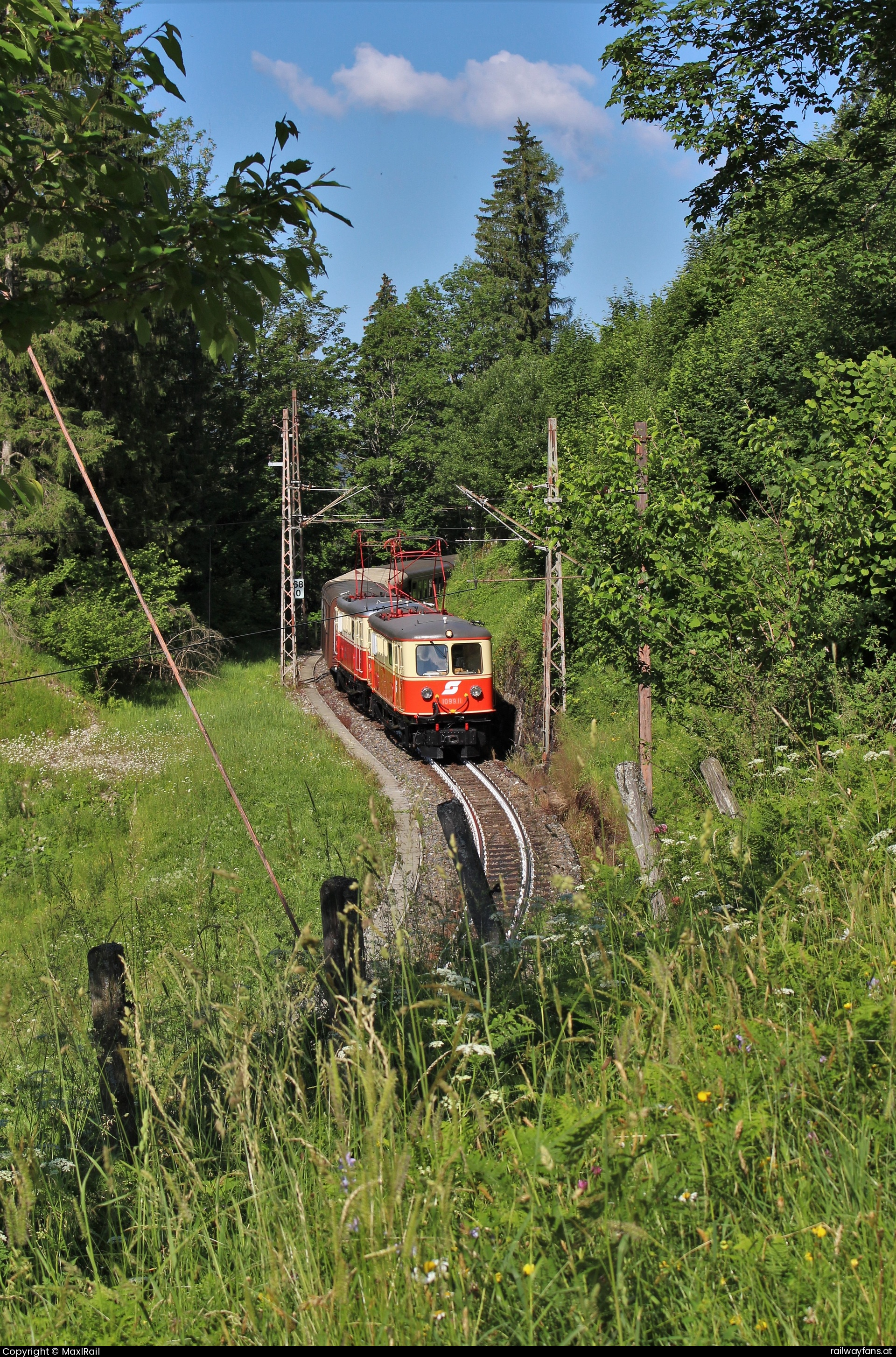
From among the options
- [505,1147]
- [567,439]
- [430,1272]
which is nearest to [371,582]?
[567,439]

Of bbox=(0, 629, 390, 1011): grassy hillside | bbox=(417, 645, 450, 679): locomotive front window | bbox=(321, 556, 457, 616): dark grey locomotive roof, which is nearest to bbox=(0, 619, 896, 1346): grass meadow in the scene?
bbox=(0, 629, 390, 1011): grassy hillside

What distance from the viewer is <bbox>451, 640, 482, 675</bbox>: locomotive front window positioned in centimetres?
1888

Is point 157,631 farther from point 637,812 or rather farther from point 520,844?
point 520,844

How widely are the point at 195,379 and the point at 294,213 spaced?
3295 cm

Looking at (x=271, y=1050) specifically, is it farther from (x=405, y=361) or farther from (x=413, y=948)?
(x=405, y=361)

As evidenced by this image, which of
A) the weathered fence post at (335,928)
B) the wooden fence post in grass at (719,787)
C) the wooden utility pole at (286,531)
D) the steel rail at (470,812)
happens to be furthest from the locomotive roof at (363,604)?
the weathered fence post at (335,928)

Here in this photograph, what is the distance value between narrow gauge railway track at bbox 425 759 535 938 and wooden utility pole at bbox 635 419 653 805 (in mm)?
2034

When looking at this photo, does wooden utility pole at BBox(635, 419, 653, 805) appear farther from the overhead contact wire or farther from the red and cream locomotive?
the overhead contact wire

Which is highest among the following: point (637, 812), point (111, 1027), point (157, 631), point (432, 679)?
point (157, 631)

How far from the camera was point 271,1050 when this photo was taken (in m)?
2.68

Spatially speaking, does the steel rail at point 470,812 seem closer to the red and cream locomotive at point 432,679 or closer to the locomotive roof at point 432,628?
the red and cream locomotive at point 432,679

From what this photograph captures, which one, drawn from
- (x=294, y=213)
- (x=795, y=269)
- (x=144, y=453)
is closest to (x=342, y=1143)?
(x=294, y=213)

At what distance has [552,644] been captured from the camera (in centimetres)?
2072

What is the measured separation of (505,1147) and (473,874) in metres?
3.40
